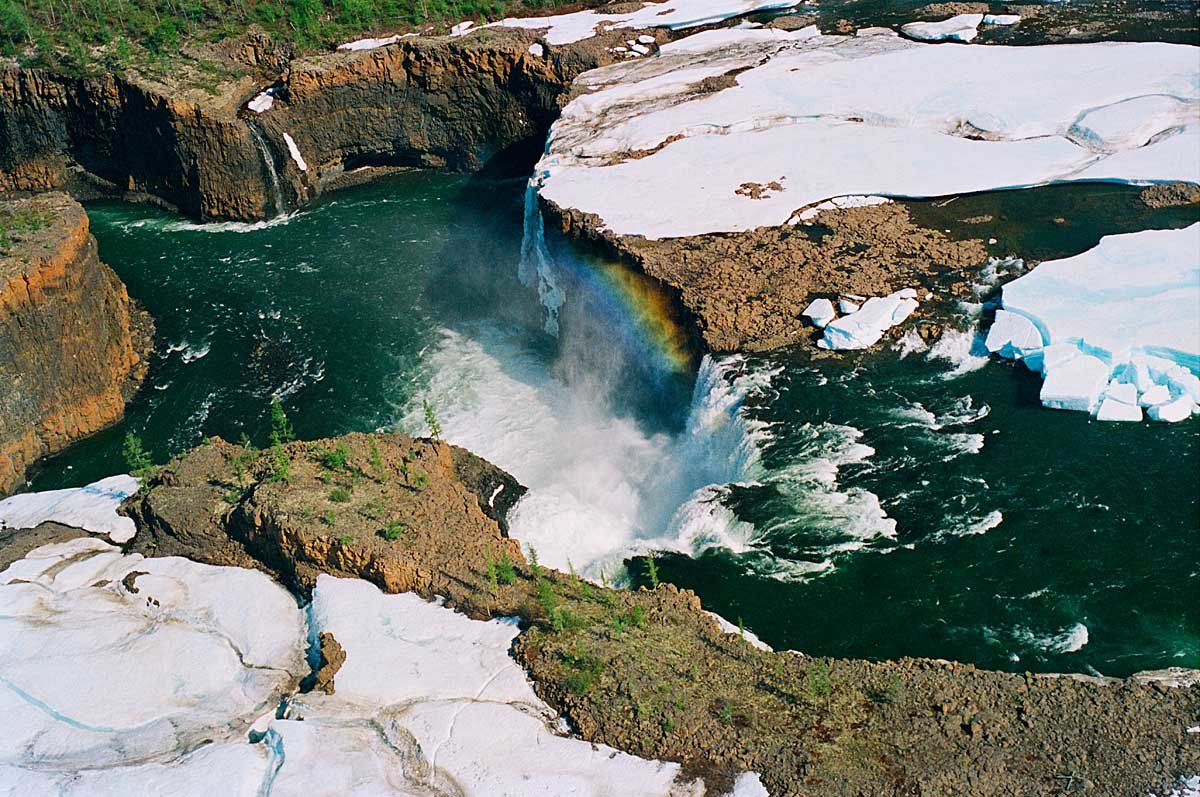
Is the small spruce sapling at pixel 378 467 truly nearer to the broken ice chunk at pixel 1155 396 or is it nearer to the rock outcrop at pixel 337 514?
the rock outcrop at pixel 337 514

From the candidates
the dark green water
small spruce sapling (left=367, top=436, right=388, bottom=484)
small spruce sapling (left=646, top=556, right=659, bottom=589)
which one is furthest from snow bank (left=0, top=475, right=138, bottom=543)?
small spruce sapling (left=646, top=556, right=659, bottom=589)

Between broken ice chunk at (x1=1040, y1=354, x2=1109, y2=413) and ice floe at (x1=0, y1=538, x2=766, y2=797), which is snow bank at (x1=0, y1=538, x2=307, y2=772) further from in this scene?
broken ice chunk at (x1=1040, y1=354, x2=1109, y2=413)

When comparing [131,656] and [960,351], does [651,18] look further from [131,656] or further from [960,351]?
[131,656]

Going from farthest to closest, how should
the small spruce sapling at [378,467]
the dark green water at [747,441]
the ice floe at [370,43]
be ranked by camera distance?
the ice floe at [370,43]
the small spruce sapling at [378,467]
the dark green water at [747,441]

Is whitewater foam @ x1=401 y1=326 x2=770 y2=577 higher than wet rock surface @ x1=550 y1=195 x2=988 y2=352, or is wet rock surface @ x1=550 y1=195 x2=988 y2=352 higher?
wet rock surface @ x1=550 y1=195 x2=988 y2=352

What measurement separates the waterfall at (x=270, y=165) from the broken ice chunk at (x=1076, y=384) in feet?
67.7

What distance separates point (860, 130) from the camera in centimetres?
2428

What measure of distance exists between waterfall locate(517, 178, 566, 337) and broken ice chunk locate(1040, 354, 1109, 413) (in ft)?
31.9

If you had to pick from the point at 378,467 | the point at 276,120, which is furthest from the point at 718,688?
the point at 276,120

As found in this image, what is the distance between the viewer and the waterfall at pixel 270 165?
96.0 ft

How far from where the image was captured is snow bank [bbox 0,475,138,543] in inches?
632

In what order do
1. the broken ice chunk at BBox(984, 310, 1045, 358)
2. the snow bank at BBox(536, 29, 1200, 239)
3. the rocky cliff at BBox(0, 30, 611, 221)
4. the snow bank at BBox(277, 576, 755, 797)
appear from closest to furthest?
the snow bank at BBox(277, 576, 755, 797) < the broken ice chunk at BBox(984, 310, 1045, 358) < the snow bank at BBox(536, 29, 1200, 239) < the rocky cliff at BBox(0, 30, 611, 221)

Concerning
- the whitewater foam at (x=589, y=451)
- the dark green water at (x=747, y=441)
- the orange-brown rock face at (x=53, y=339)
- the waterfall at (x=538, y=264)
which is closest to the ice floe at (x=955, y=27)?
the dark green water at (x=747, y=441)

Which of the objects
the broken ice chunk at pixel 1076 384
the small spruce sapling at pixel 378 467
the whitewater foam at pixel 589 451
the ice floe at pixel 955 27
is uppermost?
the ice floe at pixel 955 27
